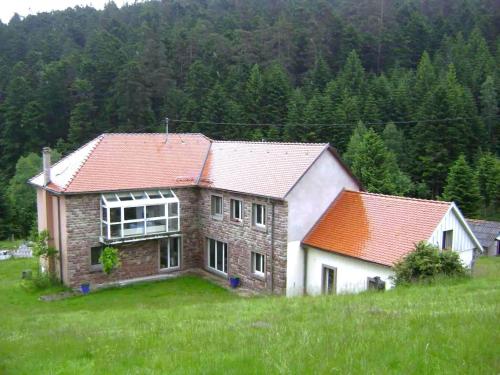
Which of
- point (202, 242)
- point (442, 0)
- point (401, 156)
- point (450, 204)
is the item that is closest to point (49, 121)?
point (401, 156)

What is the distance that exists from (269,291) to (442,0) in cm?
9141

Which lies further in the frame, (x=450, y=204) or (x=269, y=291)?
(x=269, y=291)

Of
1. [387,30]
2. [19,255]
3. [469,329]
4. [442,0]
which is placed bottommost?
[19,255]

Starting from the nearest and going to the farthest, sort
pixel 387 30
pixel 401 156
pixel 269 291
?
1. pixel 269 291
2. pixel 401 156
3. pixel 387 30

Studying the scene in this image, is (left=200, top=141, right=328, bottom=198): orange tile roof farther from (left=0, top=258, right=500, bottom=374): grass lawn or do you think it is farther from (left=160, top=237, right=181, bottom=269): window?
(left=0, top=258, right=500, bottom=374): grass lawn

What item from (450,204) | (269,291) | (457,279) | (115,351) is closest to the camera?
(115,351)

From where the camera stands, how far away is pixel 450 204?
19.7 meters

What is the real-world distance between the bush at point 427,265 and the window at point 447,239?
9.14ft

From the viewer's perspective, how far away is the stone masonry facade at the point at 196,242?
22.6 metres

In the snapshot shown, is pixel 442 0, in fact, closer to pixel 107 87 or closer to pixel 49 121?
pixel 107 87

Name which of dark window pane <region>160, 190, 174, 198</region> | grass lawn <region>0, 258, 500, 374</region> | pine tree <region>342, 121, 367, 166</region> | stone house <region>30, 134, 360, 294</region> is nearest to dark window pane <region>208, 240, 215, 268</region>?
stone house <region>30, 134, 360, 294</region>

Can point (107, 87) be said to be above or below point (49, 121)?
above

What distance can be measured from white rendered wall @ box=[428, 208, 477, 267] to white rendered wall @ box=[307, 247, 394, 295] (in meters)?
2.23

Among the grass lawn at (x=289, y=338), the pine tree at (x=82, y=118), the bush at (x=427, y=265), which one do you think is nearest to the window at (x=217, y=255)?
the bush at (x=427, y=265)
